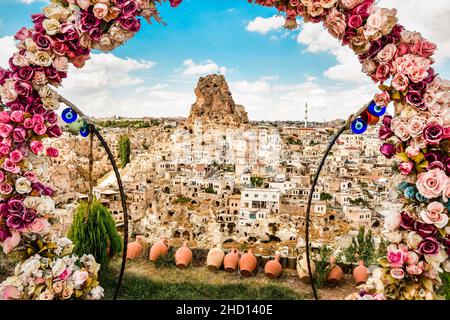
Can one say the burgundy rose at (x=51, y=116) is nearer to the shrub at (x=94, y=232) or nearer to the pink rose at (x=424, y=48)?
the shrub at (x=94, y=232)

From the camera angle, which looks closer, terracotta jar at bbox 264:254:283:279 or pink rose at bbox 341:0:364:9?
pink rose at bbox 341:0:364:9

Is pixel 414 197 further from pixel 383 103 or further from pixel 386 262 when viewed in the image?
pixel 383 103

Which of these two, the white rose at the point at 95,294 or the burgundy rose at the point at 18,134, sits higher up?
the burgundy rose at the point at 18,134

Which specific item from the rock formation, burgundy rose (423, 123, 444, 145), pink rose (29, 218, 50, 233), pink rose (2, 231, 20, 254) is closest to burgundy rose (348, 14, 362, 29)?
burgundy rose (423, 123, 444, 145)

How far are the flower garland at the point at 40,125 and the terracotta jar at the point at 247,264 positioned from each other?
173 centimetres

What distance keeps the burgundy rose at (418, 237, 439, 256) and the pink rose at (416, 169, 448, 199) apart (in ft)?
0.60

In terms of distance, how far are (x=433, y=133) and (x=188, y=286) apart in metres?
2.29

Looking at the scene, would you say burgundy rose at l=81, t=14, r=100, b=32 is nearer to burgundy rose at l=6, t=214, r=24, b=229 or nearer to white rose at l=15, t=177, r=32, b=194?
white rose at l=15, t=177, r=32, b=194

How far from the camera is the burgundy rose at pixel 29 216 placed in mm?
1763

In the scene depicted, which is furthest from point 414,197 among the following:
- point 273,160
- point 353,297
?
point 273,160

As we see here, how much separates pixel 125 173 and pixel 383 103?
11958 millimetres

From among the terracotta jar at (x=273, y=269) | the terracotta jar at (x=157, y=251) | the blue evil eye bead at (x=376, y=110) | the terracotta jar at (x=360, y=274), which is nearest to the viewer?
the blue evil eye bead at (x=376, y=110)

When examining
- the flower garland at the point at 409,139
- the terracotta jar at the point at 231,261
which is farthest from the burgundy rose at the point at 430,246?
the terracotta jar at the point at 231,261

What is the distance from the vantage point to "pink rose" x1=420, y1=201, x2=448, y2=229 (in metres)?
1.60
